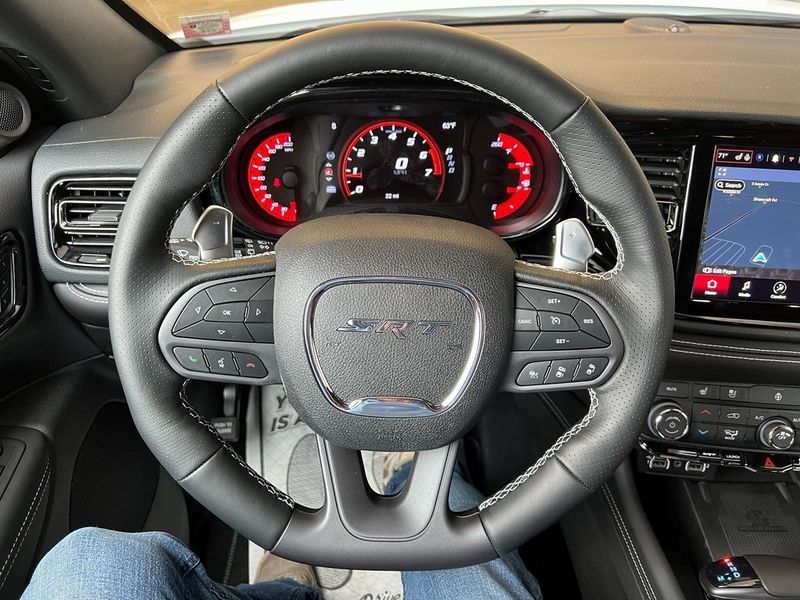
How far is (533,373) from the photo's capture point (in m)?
0.81

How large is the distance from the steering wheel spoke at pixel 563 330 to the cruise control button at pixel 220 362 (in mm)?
313

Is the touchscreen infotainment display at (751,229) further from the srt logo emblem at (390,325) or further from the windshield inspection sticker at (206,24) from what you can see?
the windshield inspection sticker at (206,24)

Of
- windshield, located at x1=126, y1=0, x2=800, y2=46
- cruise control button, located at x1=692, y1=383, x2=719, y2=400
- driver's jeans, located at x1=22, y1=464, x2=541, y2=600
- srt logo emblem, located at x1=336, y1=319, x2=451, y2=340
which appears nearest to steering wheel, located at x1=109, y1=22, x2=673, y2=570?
srt logo emblem, located at x1=336, y1=319, x2=451, y2=340

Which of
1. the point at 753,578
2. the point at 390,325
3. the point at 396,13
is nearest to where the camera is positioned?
the point at 390,325

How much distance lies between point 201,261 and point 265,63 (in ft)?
0.77

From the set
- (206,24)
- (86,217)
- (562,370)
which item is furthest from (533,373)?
(206,24)

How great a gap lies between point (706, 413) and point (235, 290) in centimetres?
84

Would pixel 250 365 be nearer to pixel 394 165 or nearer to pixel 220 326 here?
pixel 220 326

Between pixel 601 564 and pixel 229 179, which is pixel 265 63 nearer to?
pixel 229 179

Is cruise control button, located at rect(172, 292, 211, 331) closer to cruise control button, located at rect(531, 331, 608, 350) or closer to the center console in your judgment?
cruise control button, located at rect(531, 331, 608, 350)

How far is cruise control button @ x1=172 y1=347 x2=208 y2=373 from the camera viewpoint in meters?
0.80

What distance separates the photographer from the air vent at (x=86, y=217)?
3.87 ft

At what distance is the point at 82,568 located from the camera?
32.8 inches

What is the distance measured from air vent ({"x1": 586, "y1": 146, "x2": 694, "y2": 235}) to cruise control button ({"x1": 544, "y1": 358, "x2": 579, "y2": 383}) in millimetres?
372
